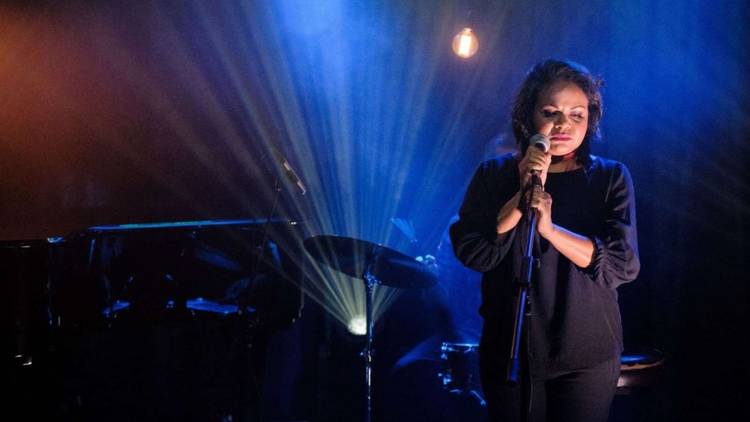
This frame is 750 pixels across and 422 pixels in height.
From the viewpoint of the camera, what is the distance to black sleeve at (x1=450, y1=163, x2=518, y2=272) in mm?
1935

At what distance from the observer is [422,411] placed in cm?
441

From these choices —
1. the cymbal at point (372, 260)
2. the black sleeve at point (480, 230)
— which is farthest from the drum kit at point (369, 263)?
the black sleeve at point (480, 230)

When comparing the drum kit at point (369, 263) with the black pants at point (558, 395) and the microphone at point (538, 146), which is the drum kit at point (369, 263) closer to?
the black pants at point (558, 395)

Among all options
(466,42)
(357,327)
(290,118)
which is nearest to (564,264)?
(357,327)

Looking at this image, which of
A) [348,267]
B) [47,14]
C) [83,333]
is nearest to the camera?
[83,333]

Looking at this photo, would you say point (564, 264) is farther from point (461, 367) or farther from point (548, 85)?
point (461, 367)

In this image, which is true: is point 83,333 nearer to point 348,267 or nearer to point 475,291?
point 348,267

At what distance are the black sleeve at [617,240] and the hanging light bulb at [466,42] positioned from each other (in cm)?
365

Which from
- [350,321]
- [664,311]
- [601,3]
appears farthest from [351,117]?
[664,311]

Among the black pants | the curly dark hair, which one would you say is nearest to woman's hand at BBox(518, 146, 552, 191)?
the curly dark hair

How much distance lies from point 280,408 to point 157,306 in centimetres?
170

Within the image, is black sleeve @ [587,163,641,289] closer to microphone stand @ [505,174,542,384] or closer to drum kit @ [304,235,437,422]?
microphone stand @ [505,174,542,384]

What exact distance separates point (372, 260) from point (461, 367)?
898mm

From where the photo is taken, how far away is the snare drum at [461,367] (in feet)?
11.2
